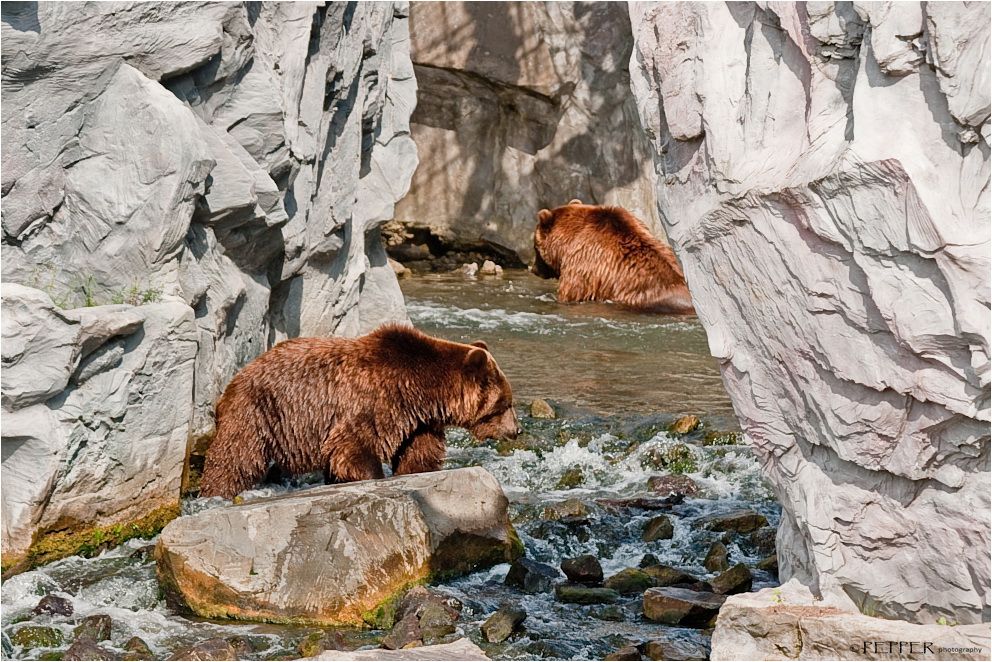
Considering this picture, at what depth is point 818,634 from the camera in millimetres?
4191

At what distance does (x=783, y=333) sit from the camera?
174 inches

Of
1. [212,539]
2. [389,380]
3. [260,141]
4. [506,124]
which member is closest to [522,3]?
[506,124]

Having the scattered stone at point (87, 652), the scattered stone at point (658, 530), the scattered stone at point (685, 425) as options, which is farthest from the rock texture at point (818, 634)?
the scattered stone at point (685, 425)

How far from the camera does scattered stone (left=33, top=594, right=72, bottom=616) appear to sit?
5438mm

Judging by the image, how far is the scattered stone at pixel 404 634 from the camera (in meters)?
5.27

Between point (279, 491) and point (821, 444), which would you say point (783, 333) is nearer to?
point (821, 444)

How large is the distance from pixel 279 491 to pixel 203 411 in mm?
667

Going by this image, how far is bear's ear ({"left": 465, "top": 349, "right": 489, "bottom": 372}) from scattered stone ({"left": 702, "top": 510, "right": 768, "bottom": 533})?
1595mm

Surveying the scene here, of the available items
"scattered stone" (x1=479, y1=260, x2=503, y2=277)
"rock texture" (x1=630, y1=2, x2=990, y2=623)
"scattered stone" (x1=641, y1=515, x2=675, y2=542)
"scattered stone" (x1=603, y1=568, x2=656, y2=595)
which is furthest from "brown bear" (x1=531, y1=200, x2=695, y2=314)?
"rock texture" (x1=630, y1=2, x2=990, y2=623)

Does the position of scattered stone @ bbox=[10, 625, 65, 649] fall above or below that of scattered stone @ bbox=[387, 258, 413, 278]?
below

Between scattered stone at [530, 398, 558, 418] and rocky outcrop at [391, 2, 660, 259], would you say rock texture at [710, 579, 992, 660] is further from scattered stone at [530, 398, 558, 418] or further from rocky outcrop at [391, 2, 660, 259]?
rocky outcrop at [391, 2, 660, 259]

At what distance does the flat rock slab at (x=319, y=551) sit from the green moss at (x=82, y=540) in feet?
1.90

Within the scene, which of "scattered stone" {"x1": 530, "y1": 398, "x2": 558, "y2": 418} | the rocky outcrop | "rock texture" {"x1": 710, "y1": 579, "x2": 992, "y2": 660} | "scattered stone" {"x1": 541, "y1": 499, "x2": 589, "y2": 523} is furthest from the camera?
the rocky outcrop

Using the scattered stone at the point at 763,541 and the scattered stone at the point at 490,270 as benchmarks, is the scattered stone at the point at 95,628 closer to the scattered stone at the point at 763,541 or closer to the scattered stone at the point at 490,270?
the scattered stone at the point at 763,541
